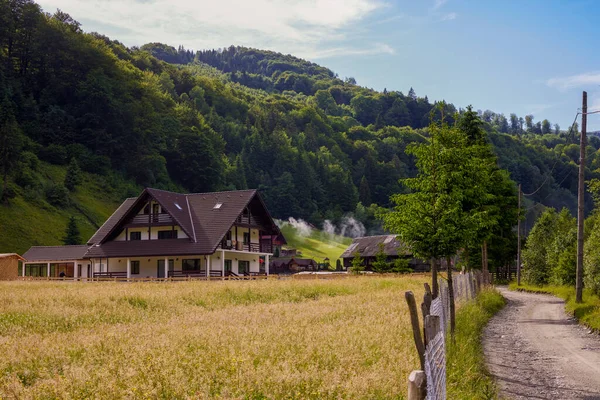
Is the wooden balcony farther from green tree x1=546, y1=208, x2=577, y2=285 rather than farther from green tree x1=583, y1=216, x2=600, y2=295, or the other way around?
green tree x1=583, y1=216, x2=600, y2=295

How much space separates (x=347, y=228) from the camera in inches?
6732

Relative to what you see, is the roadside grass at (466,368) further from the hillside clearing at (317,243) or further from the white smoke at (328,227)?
the white smoke at (328,227)

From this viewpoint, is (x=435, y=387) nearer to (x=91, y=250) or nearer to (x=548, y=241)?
(x=548, y=241)

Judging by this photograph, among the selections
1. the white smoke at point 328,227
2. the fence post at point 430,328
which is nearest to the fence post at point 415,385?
the fence post at point 430,328

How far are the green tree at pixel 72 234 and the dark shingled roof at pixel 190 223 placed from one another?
510 inches

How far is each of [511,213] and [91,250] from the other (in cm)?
4087

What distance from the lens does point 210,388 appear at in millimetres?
10344

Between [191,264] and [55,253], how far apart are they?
17.5 m

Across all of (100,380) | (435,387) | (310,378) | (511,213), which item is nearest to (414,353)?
(310,378)

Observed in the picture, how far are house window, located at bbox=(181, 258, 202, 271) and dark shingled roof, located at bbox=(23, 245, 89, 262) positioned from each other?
494 inches

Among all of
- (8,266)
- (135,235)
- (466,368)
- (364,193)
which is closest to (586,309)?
(466,368)

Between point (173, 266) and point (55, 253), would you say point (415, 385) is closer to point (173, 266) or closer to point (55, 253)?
point (173, 266)

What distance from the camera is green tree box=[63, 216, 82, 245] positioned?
8194cm

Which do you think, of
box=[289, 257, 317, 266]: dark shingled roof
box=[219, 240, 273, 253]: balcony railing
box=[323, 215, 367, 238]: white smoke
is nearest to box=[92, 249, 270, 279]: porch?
box=[219, 240, 273, 253]: balcony railing
